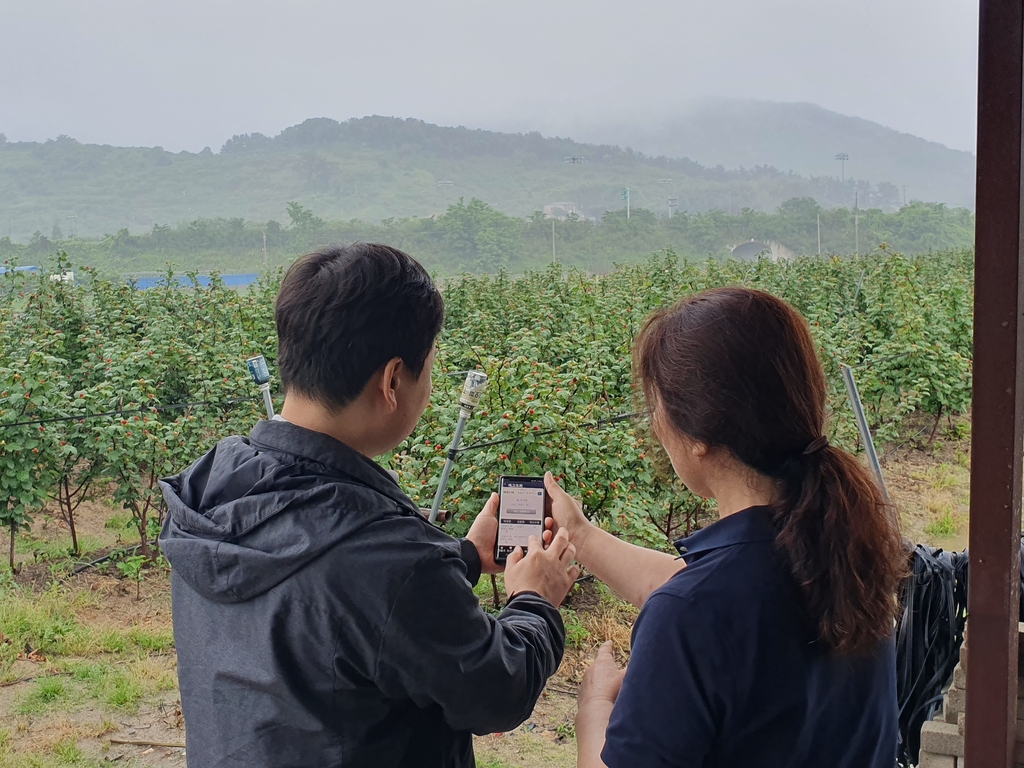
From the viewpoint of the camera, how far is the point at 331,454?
2.62ft

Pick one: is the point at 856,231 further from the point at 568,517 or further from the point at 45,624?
the point at 568,517

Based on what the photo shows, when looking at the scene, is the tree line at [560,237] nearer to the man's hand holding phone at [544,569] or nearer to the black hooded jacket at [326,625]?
the man's hand holding phone at [544,569]

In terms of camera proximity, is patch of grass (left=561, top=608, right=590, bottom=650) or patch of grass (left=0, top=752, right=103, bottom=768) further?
A: patch of grass (left=561, top=608, right=590, bottom=650)

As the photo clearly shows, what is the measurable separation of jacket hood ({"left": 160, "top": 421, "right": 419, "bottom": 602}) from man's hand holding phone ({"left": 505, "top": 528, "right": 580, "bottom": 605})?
8.2 inches

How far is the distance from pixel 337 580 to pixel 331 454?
121 millimetres

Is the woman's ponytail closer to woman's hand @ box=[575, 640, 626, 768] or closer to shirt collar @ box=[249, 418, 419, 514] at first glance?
woman's hand @ box=[575, 640, 626, 768]

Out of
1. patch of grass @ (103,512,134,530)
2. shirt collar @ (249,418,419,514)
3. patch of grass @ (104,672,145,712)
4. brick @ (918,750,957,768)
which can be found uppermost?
shirt collar @ (249,418,419,514)

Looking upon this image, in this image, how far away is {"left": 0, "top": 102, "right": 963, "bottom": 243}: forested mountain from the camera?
17.2 metres

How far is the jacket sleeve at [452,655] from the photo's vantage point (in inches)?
28.7

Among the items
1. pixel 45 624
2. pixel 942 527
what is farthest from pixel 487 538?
pixel 942 527

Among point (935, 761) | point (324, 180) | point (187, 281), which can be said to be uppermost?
point (324, 180)

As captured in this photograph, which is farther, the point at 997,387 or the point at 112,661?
the point at 112,661

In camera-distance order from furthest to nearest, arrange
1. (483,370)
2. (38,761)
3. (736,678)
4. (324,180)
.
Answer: (324,180) < (483,370) < (38,761) < (736,678)

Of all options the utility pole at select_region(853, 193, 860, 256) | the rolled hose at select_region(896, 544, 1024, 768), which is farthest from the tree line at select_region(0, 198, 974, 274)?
the rolled hose at select_region(896, 544, 1024, 768)
